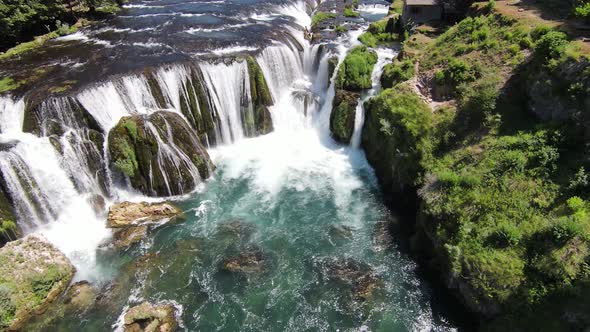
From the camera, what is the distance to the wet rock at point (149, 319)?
16328 mm

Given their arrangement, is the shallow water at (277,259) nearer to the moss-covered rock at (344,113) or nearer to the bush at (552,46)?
the moss-covered rock at (344,113)

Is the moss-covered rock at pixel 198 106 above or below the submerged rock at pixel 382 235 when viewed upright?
above

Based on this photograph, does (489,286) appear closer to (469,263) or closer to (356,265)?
(469,263)

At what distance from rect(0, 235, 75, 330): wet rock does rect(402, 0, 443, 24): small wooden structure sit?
109 feet

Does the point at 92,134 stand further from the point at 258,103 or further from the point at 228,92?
the point at 258,103

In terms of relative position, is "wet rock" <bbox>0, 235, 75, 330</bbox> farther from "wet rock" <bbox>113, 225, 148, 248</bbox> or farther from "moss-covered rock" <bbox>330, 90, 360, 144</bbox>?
"moss-covered rock" <bbox>330, 90, 360, 144</bbox>

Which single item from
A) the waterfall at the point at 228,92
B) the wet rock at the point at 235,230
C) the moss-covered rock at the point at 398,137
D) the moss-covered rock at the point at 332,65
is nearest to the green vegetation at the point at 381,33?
the moss-covered rock at the point at 332,65

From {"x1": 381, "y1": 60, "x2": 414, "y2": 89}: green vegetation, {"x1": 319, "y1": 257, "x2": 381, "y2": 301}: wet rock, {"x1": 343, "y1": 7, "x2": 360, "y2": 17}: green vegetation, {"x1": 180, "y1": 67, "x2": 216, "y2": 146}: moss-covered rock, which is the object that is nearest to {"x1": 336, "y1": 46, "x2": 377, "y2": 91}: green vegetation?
{"x1": 381, "y1": 60, "x2": 414, "y2": 89}: green vegetation

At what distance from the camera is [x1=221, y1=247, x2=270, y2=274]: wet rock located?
63.3 feet

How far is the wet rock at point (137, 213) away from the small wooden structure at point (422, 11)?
27.1 metres

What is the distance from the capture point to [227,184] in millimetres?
25688

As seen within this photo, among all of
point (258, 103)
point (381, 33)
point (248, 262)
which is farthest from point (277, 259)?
point (381, 33)

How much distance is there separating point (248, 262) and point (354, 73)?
16918 mm

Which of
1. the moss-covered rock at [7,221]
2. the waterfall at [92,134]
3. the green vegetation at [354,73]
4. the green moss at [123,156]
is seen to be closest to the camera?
the moss-covered rock at [7,221]
